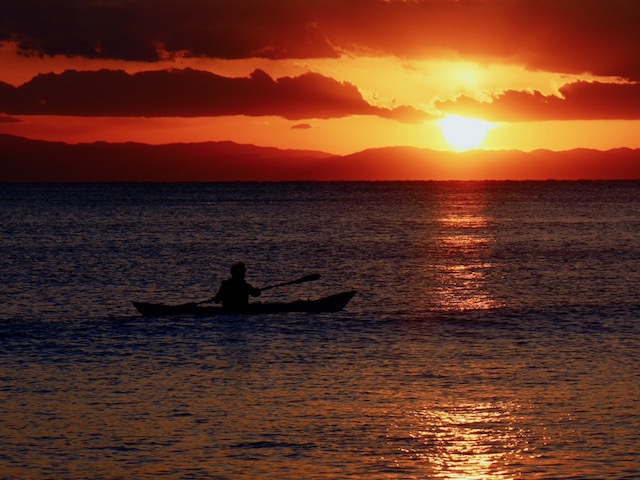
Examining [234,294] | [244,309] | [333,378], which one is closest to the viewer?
[333,378]

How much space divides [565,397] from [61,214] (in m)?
132

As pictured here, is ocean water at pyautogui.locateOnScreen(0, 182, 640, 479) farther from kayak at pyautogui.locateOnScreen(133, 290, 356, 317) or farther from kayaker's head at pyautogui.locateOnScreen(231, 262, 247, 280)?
kayaker's head at pyautogui.locateOnScreen(231, 262, 247, 280)

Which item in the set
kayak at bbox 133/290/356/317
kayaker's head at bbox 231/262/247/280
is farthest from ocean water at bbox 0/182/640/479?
kayaker's head at bbox 231/262/247/280

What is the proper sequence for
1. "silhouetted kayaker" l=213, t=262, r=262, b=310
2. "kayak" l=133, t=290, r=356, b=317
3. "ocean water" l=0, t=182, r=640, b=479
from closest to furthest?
1. "ocean water" l=0, t=182, r=640, b=479
2. "silhouetted kayaker" l=213, t=262, r=262, b=310
3. "kayak" l=133, t=290, r=356, b=317

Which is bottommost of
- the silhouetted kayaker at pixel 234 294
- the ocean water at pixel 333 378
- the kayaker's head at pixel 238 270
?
the ocean water at pixel 333 378

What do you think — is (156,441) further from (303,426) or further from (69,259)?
(69,259)

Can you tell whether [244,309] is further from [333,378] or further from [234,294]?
[333,378]

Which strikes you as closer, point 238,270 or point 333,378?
point 333,378

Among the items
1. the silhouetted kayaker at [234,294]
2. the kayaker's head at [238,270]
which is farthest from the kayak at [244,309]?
the kayaker's head at [238,270]

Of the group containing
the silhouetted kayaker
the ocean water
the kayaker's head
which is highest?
the kayaker's head

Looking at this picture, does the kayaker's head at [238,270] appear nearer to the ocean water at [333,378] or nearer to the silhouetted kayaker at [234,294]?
the silhouetted kayaker at [234,294]

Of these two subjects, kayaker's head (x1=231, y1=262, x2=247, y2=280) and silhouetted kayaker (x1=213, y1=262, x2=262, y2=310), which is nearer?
kayaker's head (x1=231, y1=262, x2=247, y2=280)

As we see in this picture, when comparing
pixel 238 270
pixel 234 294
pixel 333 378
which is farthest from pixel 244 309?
pixel 333 378

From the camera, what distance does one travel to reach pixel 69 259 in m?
70.9
